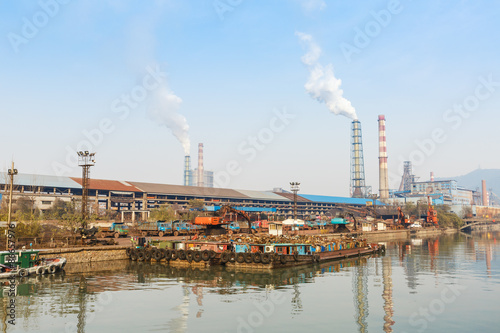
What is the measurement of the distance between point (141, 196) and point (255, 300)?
11143 centimetres

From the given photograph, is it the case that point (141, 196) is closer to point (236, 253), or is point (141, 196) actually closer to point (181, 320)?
point (236, 253)

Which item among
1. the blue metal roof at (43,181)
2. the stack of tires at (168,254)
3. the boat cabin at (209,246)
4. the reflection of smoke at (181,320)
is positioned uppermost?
the blue metal roof at (43,181)

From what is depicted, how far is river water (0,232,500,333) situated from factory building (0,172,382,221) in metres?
62.4

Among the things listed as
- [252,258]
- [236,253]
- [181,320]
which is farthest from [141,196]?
[181,320]

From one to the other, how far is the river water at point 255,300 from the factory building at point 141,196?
2455 inches

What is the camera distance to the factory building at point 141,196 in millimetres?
110625

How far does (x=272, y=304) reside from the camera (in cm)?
2791

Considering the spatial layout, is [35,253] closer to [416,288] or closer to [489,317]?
[416,288]

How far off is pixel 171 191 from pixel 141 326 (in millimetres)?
124177

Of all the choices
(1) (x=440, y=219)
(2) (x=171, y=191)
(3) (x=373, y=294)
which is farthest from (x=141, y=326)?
(1) (x=440, y=219)

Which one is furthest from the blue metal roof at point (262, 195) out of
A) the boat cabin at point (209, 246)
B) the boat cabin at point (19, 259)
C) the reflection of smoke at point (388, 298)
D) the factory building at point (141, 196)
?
the boat cabin at point (19, 259)

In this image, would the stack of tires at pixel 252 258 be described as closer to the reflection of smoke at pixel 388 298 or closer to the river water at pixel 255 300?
the river water at pixel 255 300

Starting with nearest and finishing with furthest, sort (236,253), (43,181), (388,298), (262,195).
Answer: (388,298), (236,253), (43,181), (262,195)

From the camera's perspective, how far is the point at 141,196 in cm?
13488
